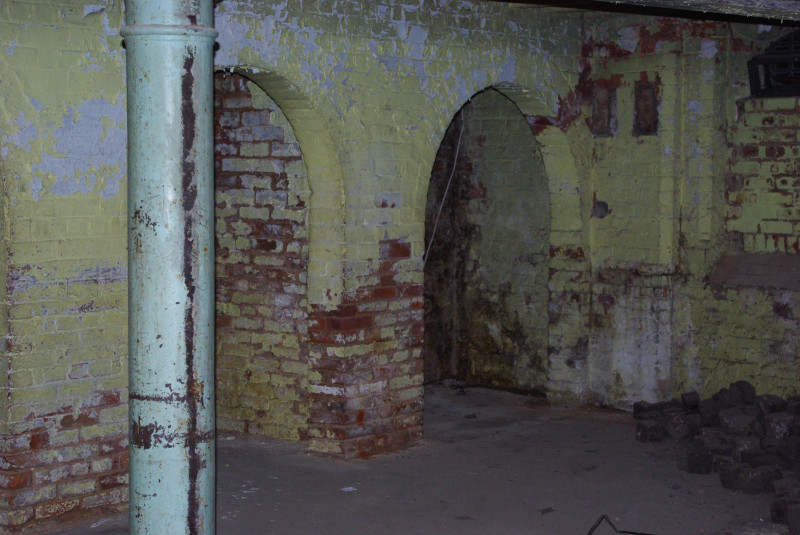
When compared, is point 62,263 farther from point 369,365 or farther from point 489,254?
point 489,254

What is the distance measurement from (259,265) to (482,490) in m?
1.99

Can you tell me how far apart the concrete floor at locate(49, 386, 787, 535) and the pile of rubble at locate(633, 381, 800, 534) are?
87 millimetres

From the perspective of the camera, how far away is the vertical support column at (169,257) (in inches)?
104

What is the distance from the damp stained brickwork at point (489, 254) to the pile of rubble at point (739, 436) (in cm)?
154

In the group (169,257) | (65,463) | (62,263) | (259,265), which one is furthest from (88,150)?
(169,257)

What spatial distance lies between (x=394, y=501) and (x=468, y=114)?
4.00 metres

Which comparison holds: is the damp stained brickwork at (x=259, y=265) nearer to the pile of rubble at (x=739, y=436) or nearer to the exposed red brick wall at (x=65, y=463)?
the exposed red brick wall at (x=65, y=463)

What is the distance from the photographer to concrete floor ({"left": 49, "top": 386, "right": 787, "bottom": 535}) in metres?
4.98

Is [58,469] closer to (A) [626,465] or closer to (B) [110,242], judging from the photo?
(B) [110,242]

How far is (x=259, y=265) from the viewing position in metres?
6.43

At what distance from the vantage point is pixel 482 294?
27.9ft

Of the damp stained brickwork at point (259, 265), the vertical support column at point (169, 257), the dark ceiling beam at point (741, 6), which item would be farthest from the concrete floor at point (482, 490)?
the dark ceiling beam at point (741, 6)

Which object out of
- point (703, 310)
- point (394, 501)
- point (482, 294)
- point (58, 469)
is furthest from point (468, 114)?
point (58, 469)

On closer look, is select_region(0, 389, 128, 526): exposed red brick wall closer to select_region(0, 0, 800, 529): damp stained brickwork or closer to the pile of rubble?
select_region(0, 0, 800, 529): damp stained brickwork
